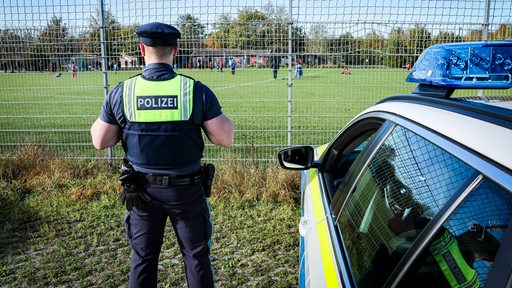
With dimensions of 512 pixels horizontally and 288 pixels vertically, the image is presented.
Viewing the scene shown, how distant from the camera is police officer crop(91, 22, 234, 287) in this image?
288 centimetres

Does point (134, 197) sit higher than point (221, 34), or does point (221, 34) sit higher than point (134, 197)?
point (221, 34)

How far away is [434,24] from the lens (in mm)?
6281


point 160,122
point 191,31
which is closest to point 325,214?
point 160,122

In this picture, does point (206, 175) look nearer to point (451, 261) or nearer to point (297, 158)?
point (297, 158)

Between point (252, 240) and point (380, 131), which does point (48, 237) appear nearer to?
point (252, 240)

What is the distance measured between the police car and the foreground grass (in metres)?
1.90

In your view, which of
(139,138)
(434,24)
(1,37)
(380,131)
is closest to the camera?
(380,131)

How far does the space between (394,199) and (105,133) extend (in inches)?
80.2

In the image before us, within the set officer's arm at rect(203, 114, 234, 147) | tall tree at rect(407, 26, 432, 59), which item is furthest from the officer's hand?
tall tree at rect(407, 26, 432, 59)

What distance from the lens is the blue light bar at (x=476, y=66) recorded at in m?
1.70

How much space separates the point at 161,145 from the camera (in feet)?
9.51

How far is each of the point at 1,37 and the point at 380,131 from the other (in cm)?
709

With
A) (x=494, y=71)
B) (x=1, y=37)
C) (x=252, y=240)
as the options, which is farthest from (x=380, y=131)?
(x=1, y=37)

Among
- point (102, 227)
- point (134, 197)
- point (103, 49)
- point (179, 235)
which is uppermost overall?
point (103, 49)
